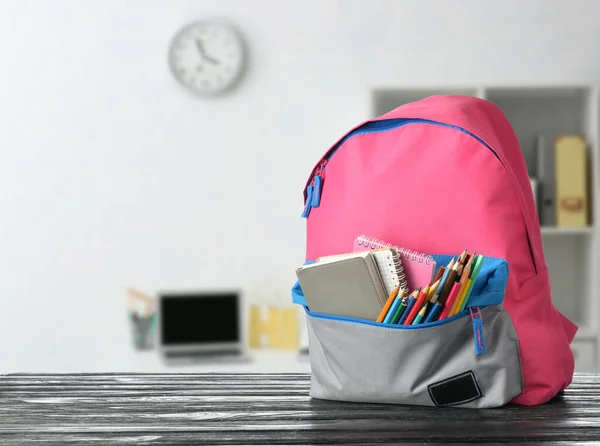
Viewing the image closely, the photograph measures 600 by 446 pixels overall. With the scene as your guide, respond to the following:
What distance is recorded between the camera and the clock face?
2.97 meters

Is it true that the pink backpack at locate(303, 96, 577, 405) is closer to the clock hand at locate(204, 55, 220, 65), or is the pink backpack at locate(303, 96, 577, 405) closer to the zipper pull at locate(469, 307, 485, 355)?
the zipper pull at locate(469, 307, 485, 355)

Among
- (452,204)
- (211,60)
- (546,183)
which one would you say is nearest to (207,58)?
(211,60)

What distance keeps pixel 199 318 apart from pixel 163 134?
0.74m

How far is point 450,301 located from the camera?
791 mm

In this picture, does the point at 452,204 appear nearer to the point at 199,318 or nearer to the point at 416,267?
the point at 416,267

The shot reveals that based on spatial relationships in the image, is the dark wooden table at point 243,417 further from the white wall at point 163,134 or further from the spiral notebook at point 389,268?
the white wall at point 163,134

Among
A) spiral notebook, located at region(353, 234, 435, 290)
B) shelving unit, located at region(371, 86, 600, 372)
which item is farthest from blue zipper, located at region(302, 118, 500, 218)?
shelving unit, located at region(371, 86, 600, 372)

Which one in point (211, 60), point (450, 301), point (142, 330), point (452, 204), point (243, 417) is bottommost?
point (142, 330)

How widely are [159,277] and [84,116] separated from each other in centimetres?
71

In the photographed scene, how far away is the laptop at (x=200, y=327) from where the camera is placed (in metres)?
2.81

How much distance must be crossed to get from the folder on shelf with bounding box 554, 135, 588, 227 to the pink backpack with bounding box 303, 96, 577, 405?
6.11 feet

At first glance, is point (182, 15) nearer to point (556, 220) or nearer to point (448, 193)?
point (556, 220)

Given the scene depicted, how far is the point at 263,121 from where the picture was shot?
299 cm

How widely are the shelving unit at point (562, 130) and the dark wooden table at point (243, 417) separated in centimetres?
197
